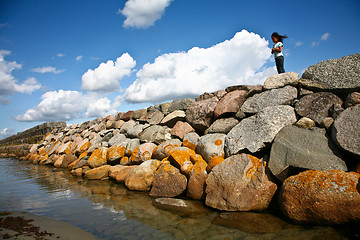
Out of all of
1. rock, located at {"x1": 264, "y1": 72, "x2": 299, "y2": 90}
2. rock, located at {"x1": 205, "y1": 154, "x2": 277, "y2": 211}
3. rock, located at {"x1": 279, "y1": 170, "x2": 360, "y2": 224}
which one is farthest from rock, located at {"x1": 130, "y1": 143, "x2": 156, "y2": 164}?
rock, located at {"x1": 279, "y1": 170, "x2": 360, "y2": 224}

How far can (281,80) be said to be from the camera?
19.2ft

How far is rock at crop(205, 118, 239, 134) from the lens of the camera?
20.6ft

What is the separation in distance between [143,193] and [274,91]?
16.5ft

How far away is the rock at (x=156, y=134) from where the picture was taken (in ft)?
26.9

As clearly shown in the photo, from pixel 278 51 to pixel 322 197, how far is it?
5.17 m

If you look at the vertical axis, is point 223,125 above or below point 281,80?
below

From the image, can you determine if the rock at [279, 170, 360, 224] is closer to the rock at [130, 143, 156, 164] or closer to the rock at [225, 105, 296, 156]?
the rock at [225, 105, 296, 156]

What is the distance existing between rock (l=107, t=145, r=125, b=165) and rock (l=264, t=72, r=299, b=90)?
6.46 metres

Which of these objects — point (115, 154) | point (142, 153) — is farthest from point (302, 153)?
point (115, 154)

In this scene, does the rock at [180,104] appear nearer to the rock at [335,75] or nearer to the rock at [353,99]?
the rock at [335,75]

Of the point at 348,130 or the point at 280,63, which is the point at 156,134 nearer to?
the point at 280,63

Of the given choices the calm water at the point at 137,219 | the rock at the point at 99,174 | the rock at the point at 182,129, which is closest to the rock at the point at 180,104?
the rock at the point at 182,129

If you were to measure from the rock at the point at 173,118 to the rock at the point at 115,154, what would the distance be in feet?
7.39

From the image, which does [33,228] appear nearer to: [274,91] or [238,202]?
[238,202]
